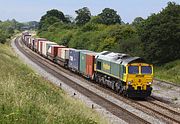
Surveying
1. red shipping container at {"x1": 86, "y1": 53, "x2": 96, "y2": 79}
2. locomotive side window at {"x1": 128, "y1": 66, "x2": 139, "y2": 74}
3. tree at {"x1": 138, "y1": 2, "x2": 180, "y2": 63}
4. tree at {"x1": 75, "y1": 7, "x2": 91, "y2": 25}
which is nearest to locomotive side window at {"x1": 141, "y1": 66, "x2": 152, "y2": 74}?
locomotive side window at {"x1": 128, "y1": 66, "x2": 139, "y2": 74}

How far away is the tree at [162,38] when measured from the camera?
46.3 meters

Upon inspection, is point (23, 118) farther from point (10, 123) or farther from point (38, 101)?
point (38, 101)

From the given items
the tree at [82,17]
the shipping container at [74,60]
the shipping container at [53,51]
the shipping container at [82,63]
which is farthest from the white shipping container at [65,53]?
the tree at [82,17]

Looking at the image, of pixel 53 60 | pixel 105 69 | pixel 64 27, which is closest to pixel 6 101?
pixel 105 69

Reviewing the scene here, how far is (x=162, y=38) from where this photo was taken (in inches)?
1821

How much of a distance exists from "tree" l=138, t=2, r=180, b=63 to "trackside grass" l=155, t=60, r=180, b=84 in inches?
68.9

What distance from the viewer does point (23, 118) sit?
10500mm

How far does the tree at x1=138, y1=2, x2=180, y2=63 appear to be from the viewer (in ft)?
152

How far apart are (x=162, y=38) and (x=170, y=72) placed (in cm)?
640

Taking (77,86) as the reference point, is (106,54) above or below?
above

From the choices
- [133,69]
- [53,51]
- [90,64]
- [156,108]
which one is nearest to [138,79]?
[133,69]

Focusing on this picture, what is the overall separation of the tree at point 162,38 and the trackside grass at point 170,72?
1750mm

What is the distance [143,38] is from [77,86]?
57.8 ft

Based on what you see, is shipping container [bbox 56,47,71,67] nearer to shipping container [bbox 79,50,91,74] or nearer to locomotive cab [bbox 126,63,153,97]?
shipping container [bbox 79,50,91,74]
